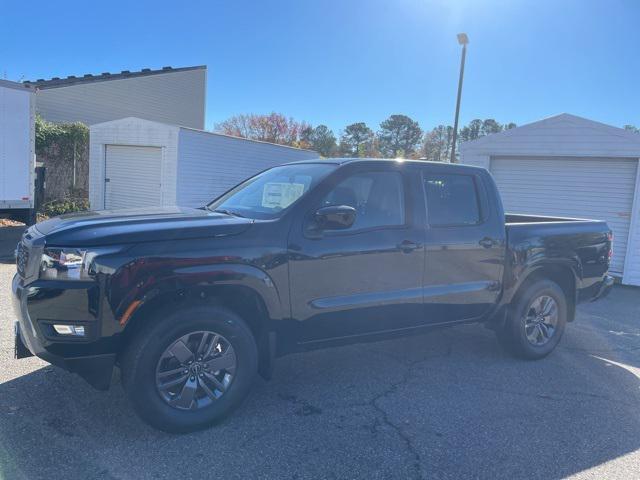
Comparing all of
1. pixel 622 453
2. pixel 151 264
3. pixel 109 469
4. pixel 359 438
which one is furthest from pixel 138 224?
pixel 622 453

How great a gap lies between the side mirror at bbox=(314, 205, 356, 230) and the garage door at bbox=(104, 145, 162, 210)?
1165 centimetres

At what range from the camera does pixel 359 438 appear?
139 inches

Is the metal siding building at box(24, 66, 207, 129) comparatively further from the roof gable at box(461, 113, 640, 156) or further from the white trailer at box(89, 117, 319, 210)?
the roof gable at box(461, 113, 640, 156)

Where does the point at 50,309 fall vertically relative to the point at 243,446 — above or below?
above

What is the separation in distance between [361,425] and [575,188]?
9.14m

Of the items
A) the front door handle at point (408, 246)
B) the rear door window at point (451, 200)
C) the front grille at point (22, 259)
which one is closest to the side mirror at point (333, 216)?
the front door handle at point (408, 246)

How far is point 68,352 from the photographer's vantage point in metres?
3.19

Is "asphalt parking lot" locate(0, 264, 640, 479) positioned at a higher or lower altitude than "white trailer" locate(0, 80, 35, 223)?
lower

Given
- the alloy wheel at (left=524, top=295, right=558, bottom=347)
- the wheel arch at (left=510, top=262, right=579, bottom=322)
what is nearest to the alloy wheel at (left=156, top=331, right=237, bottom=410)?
the wheel arch at (left=510, top=262, right=579, bottom=322)

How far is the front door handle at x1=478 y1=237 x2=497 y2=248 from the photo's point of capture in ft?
15.7

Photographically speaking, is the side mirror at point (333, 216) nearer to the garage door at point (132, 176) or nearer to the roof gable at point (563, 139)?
the roof gable at point (563, 139)

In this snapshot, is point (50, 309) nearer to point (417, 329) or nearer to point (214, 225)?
point (214, 225)

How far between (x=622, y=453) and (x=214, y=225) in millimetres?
3171

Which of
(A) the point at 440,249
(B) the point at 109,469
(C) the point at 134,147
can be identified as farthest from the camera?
(C) the point at 134,147
